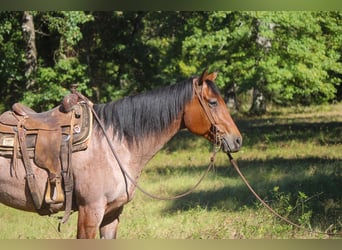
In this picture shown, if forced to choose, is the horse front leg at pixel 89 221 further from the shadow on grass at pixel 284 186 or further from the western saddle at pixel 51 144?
the shadow on grass at pixel 284 186

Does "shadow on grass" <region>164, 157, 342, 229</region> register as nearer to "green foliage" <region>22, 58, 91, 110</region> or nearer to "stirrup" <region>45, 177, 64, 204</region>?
"stirrup" <region>45, 177, 64, 204</region>

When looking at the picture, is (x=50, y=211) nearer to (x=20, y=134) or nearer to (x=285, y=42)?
(x=20, y=134)

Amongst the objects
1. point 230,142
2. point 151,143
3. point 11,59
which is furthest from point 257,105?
point 151,143

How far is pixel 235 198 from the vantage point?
7637 mm

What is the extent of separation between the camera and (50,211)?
4.06 m

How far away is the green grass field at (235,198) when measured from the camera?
5879mm

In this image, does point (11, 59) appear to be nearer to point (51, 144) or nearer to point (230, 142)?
point (51, 144)

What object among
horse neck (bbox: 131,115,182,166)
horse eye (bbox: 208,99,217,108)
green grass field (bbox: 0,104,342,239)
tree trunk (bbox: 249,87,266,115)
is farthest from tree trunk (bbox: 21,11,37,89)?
tree trunk (bbox: 249,87,266,115)

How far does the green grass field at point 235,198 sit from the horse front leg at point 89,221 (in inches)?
67.5

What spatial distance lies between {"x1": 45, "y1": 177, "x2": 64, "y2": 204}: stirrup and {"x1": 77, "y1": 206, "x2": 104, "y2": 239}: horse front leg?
0.68 feet

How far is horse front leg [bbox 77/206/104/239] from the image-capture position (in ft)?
12.6

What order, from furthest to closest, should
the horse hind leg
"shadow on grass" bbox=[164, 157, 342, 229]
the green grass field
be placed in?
"shadow on grass" bbox=[164, 157, 342, 229] < the green grass field < the horse hind leg
